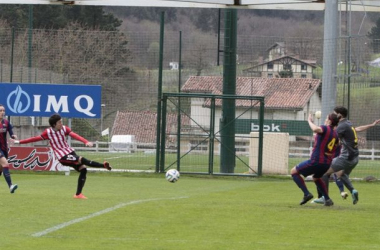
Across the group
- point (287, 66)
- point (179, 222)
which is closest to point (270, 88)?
point (287, 66)

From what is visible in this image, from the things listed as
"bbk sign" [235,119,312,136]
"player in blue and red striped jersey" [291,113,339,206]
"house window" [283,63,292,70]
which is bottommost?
"player in blue and red striped jersey" [291,113,339,206]

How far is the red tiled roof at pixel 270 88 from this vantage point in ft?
104

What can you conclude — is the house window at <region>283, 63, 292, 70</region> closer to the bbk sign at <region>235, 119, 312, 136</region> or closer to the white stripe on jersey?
the bbk sign at <region>235, 119, 312, 136</region>

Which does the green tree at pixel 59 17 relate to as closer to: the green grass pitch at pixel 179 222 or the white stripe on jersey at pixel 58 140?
the green grass pitch at pixel 179 222

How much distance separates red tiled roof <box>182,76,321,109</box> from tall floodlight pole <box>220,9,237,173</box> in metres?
0.64

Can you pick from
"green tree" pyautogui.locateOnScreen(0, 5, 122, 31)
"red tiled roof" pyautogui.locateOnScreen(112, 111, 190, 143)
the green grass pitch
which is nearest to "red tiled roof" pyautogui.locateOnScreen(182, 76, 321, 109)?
"red tiled roof" pyautogui.locateOnScreen(112, 111, 190, 143)

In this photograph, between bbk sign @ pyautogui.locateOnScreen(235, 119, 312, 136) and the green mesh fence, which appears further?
bbk sign @ pyautogui.locateOnScreen(235, 119, 312, 136)

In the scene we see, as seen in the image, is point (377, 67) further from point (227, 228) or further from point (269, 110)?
point (227, 228)

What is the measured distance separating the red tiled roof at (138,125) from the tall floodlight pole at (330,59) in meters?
6.15

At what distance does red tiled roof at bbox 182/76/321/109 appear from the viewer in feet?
104

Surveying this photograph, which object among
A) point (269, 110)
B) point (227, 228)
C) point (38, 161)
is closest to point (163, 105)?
point (38, 161)

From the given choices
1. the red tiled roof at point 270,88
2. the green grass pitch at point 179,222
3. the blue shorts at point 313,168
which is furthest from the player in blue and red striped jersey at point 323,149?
the red tiled roof at point 270,88

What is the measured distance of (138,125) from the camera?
32.0m

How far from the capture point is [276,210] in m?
15.1
